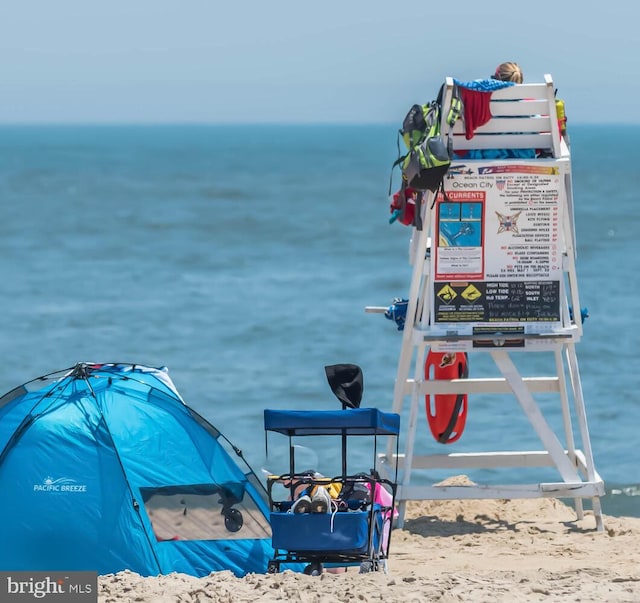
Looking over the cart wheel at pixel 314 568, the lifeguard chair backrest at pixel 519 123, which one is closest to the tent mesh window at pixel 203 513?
the cart wheel at pixel 314 568

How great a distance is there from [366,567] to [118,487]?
1585 mm

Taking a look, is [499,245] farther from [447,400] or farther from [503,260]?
[447,400]

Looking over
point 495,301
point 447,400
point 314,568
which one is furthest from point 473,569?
point 447,400

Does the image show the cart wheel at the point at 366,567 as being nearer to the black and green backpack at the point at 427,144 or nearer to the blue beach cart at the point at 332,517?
the blue beach cart at the point at 332,517

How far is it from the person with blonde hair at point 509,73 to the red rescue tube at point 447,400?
2.01 meters

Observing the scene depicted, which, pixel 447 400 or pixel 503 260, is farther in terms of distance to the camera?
pixel 447 400

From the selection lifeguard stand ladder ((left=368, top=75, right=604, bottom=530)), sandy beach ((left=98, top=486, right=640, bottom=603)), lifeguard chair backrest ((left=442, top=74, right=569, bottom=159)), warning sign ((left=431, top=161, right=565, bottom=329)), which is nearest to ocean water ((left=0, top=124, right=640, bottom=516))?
sandy beach ((left=98, top=486, right=640, bottom=603))

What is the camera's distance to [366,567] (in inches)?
320

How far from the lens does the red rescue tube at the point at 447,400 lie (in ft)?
34.1

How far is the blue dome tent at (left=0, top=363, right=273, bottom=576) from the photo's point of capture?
8375 mm

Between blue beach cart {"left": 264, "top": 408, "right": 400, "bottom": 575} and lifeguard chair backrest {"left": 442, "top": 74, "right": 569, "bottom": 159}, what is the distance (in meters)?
2.35

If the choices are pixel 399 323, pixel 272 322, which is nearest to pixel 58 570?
pixel 399 323

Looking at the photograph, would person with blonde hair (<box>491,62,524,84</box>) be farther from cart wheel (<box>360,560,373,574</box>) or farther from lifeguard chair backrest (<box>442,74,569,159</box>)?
A: cart wheel (<box>360,560,373,574</box>)

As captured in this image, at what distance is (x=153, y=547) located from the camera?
847 cm
